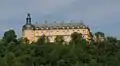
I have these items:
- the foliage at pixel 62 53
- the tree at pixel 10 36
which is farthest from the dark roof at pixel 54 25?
the foliage at pixel 62 53

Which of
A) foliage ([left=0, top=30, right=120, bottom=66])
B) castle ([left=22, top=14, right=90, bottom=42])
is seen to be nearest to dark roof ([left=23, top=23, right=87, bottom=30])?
castle ([left=22, top=14, right=90, bottom=42])

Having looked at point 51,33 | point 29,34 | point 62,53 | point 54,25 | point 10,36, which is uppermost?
point 54,25

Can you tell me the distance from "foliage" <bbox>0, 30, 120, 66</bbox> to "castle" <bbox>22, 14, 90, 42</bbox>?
20366mm

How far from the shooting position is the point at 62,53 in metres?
83.6

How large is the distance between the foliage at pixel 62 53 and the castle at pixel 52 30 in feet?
66.8

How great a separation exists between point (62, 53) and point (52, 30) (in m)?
34.1

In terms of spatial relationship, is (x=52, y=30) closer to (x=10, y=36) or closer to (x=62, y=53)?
(x=10, y=36)

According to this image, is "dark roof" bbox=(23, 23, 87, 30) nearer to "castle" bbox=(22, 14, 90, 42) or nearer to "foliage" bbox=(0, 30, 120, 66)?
"castle" bbox=(22, 14, 90, 42)

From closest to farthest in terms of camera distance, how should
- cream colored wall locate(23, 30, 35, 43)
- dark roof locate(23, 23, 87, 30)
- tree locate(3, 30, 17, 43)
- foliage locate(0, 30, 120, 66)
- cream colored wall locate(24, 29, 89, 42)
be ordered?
1. foliage locate(0, 30, 120, 66)
2. tree locate(3, 30, 17, 43)
3. cream colored wall locate(24, 29, 89, 42)
4. cream colored wall locate(23, 30, 35, 43)
5. dark roof locate(23, 23, 87, 30)

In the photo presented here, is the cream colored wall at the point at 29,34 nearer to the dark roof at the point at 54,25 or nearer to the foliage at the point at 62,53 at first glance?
the dark roof at the point at 54,25

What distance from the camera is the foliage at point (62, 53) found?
7575cm

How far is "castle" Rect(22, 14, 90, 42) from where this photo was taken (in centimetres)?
11662

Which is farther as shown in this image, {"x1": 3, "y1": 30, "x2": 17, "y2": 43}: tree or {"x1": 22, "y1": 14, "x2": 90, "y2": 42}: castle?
{"x1": 22, "y1": 14, "x2": 90, "y2": 42}: castle

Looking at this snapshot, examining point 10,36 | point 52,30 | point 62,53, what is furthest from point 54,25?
point 62,53
